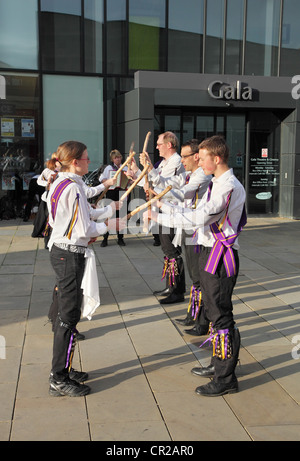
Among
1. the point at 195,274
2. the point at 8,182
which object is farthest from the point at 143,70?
the point at 195,274

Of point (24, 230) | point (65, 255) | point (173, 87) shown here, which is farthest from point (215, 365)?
point (173, 87)

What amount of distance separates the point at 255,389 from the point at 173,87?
1001cm

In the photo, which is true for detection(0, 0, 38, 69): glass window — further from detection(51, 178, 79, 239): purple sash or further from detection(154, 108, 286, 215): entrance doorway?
detection(51, 178, 79, 239): purple sash

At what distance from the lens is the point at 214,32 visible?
14.5 m

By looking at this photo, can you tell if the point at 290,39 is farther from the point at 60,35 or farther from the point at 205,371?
the point at 205,371

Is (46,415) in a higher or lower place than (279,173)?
lower

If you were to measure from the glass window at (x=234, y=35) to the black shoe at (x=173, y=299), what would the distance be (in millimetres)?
10240

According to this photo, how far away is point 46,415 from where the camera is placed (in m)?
3.49

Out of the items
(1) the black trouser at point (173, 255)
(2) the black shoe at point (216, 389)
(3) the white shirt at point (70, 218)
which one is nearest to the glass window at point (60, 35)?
(1) the black trouser at point (173, 255)

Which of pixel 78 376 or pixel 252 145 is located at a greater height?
pixel 252 145

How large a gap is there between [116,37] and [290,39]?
16.9 feet
